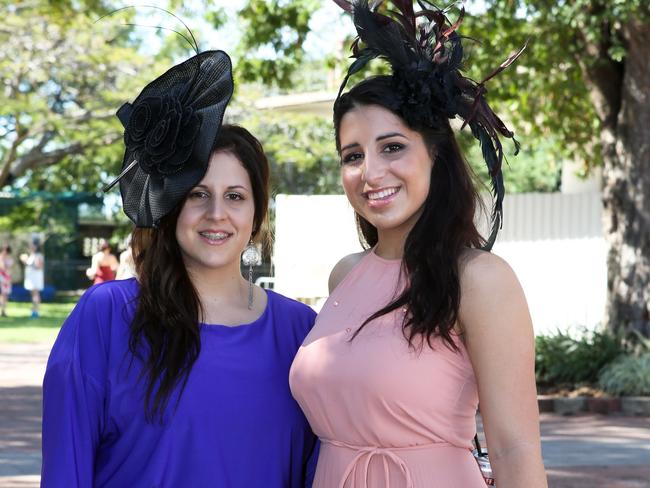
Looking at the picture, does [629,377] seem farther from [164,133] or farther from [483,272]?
[164,133]

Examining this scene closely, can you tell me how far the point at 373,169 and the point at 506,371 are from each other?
2.20 feet

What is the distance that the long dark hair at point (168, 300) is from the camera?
310 cm

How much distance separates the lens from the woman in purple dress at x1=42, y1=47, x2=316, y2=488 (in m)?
3.05

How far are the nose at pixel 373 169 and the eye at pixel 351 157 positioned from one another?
0.06 meters

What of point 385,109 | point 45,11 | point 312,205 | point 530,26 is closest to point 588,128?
point 530,26

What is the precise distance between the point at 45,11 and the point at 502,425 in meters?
15.2

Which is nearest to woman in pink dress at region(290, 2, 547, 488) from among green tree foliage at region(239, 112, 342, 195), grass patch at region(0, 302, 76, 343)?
grass patch at region(0, 302, 76, 343)

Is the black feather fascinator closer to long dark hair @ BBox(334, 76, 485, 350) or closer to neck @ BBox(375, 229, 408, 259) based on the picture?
long dark hair @ BBox(334, 76, 485, 350)

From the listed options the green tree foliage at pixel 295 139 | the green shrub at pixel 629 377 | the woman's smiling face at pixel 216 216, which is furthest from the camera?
the green tree foliage at pixel 295 139

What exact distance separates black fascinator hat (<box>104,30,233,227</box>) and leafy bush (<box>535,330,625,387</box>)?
407 inches

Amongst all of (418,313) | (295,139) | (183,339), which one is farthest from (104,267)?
(418,313)

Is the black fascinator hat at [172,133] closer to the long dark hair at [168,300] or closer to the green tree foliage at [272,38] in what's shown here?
the long dark hair at [168,300]

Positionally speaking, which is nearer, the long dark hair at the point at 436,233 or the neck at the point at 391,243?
the long dark hair at the point at 436,233

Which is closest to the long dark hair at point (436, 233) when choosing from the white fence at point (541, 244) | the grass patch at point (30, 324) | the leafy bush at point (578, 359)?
the leafy bush at point (578, 359)
